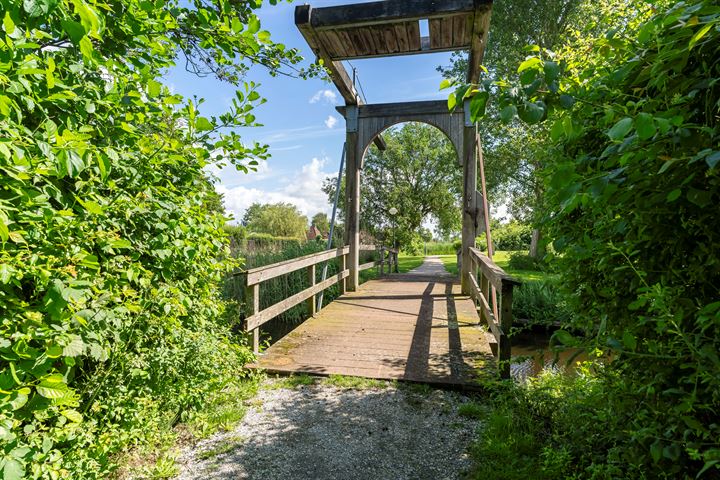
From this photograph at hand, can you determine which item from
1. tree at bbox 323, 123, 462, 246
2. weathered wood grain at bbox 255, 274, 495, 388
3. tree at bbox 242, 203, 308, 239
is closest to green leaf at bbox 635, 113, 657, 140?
weathered wood grain at bbox 255, 274, 495, 388

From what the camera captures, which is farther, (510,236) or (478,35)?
(510,236)

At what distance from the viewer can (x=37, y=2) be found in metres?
0.96

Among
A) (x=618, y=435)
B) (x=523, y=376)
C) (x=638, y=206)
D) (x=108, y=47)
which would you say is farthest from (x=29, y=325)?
(x=523, y=376)

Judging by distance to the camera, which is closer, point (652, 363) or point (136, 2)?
point (652, 363)

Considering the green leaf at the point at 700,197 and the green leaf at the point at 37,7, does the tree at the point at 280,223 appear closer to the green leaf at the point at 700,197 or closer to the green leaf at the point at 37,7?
the green leaf at the point at 37,7

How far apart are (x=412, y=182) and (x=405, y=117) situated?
1299cm

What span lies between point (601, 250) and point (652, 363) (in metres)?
0.34

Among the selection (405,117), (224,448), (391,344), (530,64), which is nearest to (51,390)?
(224,448)

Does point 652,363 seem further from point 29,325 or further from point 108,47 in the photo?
point 108,47

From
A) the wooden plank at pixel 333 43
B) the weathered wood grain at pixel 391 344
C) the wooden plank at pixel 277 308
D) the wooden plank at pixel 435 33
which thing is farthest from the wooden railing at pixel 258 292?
the wooden plank at pixel 435 33

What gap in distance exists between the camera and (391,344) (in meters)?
3.78

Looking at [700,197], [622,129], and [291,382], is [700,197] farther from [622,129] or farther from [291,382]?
[291,382]

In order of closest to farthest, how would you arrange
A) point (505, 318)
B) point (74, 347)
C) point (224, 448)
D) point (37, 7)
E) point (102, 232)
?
point (37, 7)
point (74, 347)
point (102, 232)
point (224, 448)
point (505, 318)

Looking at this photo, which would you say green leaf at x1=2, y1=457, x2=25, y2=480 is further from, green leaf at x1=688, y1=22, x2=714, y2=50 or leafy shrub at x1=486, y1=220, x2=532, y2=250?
leafy shrub at x1=486, y1=220, x2=532, y2=250
